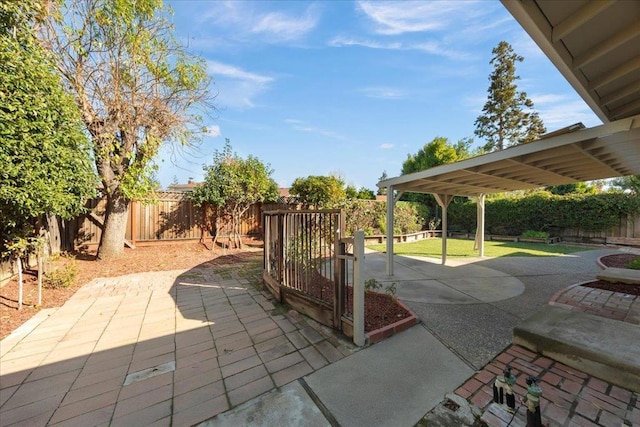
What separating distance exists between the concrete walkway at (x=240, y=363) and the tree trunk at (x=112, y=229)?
2717 mm

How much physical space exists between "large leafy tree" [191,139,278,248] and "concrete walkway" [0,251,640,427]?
16.3ft

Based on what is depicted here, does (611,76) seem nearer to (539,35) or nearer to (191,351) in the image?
(539,35)

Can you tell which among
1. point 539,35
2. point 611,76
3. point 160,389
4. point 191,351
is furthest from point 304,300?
point 611,76

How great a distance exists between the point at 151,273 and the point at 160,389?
15.2ft

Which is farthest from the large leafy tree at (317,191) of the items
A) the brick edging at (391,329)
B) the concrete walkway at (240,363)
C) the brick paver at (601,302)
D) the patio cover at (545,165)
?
the brick paver at (601,302)

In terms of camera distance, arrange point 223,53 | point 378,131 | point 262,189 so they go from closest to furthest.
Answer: point 223,53 < point 262,189 < point 378,131

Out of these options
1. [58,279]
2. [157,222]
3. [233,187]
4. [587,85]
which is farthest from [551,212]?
[58,279]

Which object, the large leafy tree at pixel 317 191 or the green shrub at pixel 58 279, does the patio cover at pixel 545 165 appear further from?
the green shrub at pixel 58 279

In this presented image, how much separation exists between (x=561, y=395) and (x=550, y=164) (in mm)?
4061

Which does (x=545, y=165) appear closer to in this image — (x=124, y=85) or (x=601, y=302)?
(x=601, y=302)

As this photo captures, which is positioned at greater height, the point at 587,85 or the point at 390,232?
the point at 587,85

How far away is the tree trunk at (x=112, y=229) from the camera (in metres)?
6.64

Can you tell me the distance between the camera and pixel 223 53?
7320mm

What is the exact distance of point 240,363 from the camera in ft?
8.24
